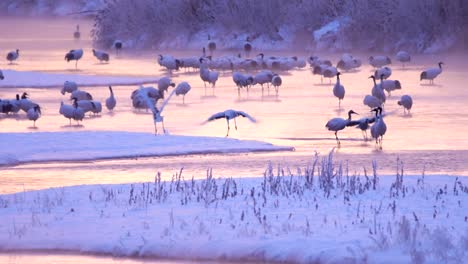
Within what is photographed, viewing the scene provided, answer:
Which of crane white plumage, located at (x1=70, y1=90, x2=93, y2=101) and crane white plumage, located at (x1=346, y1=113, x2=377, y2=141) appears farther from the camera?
crane white plumage, located at (x1=70, y1=90, x2=93, y2=101)

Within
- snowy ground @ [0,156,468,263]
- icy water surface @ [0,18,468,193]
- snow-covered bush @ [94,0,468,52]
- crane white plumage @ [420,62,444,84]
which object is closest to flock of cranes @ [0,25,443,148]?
crane white plumage @ [420,62,444,84]

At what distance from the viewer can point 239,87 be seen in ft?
98.1

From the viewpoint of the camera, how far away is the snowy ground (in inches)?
360

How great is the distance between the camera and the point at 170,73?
3647 centimetres

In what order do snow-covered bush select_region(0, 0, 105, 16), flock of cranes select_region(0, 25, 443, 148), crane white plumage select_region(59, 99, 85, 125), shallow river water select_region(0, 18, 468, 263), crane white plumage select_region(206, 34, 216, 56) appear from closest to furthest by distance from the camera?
shallow river water select_region(0, 18, 468, 263)
flock of cranes select_region(0, 25, 443, 148)
crane white plumage select_region(59, 99, 85, 125)
crane white plumage select_region(206, 34, 216, 56)
snow-covered bush select_region(0, 0, 105, 16)

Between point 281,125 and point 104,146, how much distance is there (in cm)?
459

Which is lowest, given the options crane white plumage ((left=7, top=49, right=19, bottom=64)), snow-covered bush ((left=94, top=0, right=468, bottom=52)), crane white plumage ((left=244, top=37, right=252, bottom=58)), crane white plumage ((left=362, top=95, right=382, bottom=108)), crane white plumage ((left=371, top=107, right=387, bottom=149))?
crane white plumage ((left=371, top=107, right=387, bottom=149))

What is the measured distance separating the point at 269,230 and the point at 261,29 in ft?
130

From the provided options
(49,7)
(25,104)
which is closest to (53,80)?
(25,104)

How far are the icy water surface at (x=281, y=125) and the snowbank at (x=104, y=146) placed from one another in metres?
0.51

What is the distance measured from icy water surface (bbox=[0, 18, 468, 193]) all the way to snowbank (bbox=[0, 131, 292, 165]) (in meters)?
0.51

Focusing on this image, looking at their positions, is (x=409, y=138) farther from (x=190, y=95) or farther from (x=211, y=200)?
(x=190, y=95)

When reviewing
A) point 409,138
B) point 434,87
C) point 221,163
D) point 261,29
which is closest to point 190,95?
point 434,87

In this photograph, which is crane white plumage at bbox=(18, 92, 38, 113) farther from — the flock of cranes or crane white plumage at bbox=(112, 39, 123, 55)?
crane white plumage at bbox=(112, 39, 123, 55)
